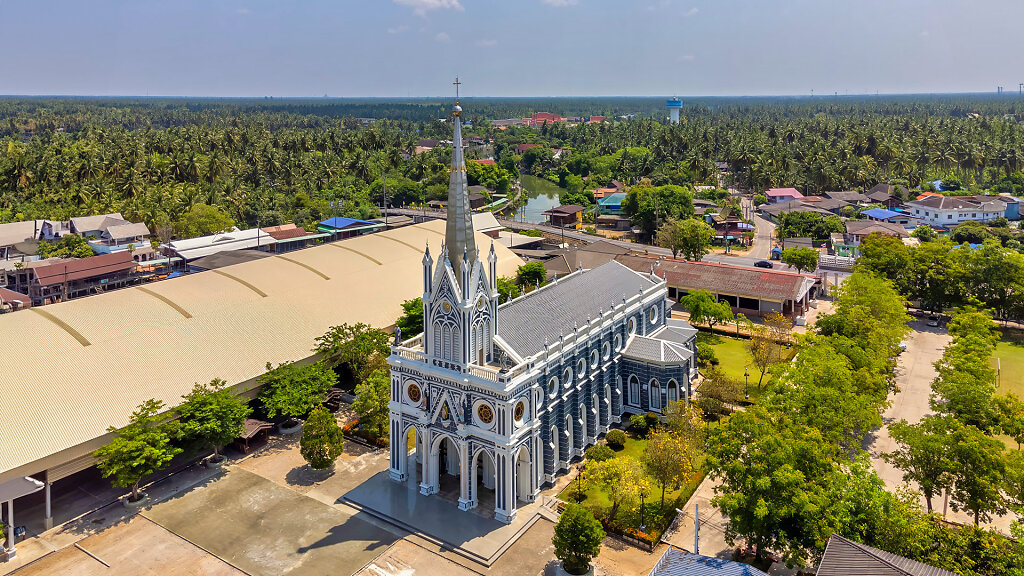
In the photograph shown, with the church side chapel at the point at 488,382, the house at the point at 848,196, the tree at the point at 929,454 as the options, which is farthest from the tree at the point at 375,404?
the house at the point at 848,196

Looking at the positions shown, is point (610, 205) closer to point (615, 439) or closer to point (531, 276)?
point (531, 276)

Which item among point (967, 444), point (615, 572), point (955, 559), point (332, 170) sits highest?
point (332, 170)

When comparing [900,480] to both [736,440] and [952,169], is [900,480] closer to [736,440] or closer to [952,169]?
[736,440]

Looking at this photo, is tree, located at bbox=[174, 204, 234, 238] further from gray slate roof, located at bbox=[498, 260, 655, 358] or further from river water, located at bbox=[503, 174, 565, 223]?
gray slate roof, located at bbox=[498, 260, 655, 358]

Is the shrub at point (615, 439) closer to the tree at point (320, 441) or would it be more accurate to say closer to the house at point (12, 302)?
the tree at point (320, 441)

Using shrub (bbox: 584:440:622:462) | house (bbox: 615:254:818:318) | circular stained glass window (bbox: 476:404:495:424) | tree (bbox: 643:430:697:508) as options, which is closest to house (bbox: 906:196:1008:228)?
house (bbox: 615:254:818:318)

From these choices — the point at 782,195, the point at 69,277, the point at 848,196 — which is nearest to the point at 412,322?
the point at 69,277

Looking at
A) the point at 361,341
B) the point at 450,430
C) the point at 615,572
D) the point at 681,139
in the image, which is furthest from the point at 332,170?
the point at 615,572
